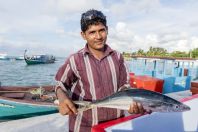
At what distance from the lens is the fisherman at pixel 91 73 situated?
2.39 m

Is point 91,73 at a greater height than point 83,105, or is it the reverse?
point 91,73

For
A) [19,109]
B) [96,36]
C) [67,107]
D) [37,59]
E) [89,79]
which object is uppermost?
[96,36]

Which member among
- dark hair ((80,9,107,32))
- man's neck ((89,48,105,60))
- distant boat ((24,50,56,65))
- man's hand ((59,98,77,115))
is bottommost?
distant boat ((24,50,56,65))

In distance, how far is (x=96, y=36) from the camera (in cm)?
237

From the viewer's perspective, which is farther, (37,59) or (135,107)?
(37,59)

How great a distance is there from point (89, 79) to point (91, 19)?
58cm

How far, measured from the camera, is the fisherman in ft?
7.83

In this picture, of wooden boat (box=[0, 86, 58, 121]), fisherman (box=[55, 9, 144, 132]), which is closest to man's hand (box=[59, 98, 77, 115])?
fisherman (box=[55, 9, 144, 132])

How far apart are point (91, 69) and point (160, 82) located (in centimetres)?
1006

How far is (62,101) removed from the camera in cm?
208

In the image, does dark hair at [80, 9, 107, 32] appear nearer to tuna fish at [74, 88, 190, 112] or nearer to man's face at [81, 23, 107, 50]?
man's face at [81, 23, 107, 50]

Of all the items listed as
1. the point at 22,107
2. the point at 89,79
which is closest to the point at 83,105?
the point at 89,79

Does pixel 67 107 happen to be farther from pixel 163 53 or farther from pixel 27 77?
pixel 163 53

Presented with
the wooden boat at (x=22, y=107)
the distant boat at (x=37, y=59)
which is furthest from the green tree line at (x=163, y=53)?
the wooden boat at (x=22, y=107)
